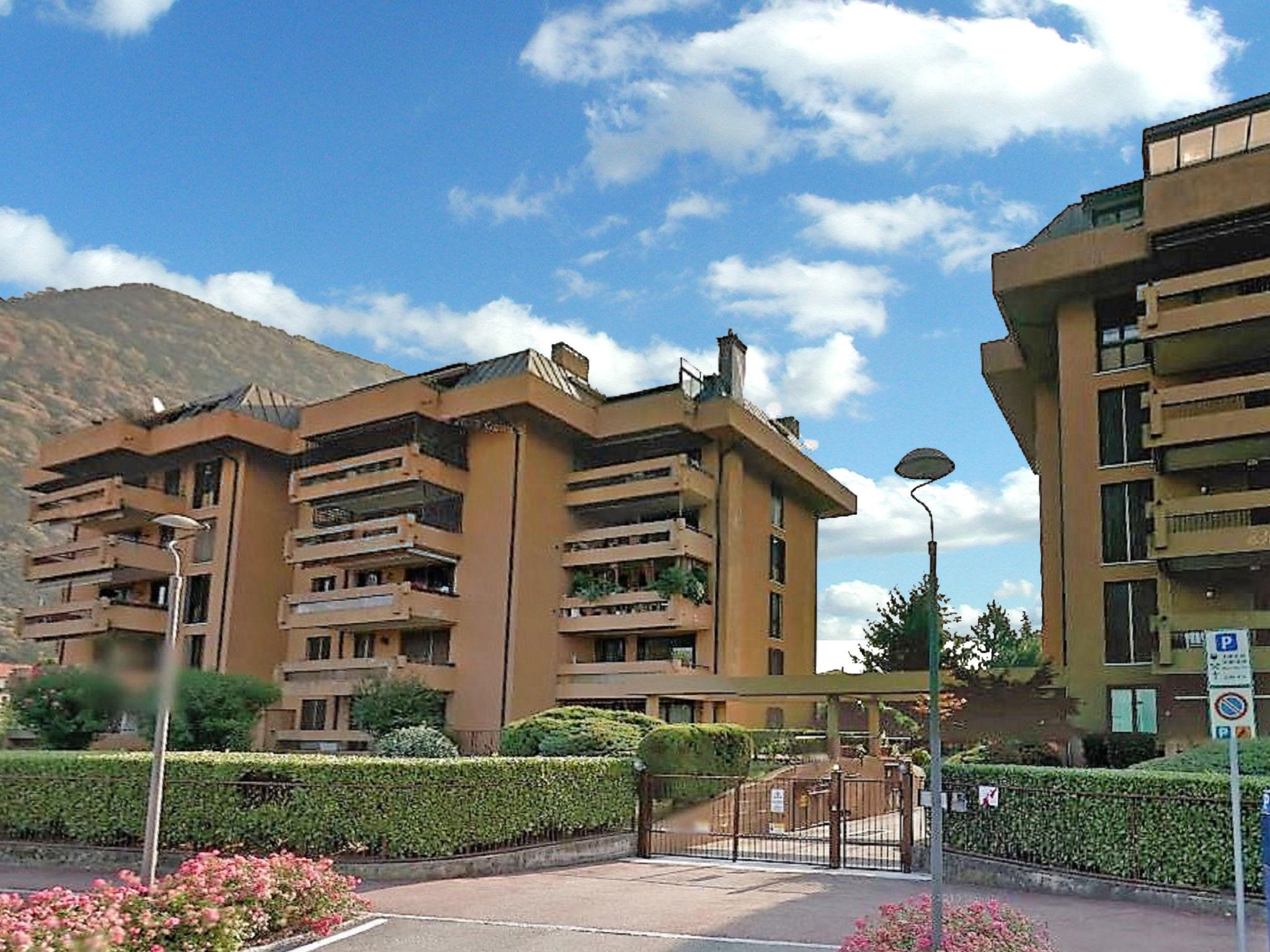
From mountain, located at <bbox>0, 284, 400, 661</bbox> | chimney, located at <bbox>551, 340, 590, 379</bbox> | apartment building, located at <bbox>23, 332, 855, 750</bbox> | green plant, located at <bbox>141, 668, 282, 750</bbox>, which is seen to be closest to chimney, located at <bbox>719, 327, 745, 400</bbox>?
apartment building, located at <bbox>23, 332, 855, 750</bbox>

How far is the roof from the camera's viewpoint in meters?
48.8

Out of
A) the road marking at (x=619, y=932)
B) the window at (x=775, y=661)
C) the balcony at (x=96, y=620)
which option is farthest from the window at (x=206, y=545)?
the road marking at (x=619, y=932)

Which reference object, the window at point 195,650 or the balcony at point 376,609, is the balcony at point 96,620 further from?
the balcony at point 376,609

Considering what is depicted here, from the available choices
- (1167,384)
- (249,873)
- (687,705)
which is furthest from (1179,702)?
(249,873)

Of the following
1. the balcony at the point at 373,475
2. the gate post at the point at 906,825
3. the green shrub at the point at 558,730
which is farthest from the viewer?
the balcony at the point at 373,475

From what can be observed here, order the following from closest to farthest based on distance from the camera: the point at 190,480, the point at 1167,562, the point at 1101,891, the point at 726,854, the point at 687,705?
the point at 1101,891 < the point at 726,854 < the point at 1167,562 < the point at 687,705 < the point at 190,480

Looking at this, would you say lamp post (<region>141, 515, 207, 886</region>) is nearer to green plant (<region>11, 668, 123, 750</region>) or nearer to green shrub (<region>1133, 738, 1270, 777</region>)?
green shrub (<region>1133, 738, 1270, 777</region>)

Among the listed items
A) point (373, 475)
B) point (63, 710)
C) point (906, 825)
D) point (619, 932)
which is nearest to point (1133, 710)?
point (906, 825)

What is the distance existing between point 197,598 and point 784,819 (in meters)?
29.3

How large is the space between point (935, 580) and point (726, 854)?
11.8 metres

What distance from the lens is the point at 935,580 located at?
1171 centimetres

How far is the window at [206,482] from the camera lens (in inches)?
1927

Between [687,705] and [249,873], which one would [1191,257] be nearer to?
[687,705]

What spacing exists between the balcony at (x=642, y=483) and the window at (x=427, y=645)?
646 cm
